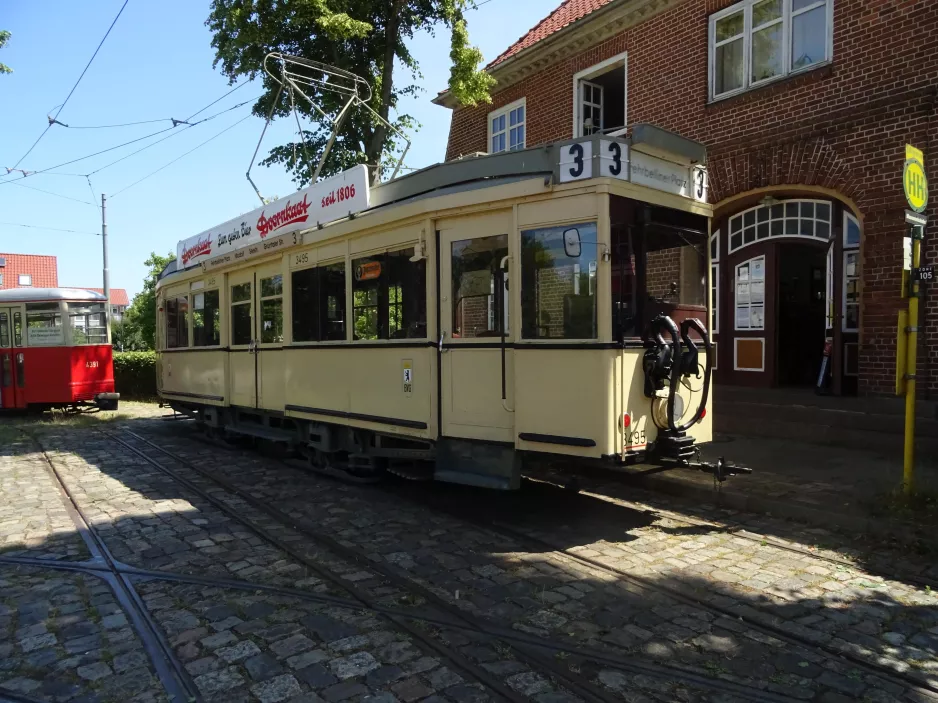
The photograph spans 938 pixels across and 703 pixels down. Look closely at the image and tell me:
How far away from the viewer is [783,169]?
9.92 m

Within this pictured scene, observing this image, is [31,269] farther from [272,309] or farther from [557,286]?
[557,286]

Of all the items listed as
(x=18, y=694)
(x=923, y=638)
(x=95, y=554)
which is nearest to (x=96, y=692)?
(x=18, y=694)

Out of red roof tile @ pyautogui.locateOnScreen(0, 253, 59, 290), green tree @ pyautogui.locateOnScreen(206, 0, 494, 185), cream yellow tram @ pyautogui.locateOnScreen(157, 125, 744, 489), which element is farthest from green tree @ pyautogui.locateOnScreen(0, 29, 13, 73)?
red roof tile @ pyautogui.locateOnScreen(0, 253, 59, 290)

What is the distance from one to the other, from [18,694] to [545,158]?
4.87 meters

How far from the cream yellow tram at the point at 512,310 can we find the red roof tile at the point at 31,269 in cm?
5663

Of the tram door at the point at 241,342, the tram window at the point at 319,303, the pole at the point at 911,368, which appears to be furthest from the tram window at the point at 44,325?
the pole at the point at 911,368

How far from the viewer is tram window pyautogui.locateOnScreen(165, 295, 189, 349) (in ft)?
38.2

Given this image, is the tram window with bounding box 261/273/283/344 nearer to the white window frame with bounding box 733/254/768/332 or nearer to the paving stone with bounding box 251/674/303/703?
the paving stone with bounding box 251/674/303/703

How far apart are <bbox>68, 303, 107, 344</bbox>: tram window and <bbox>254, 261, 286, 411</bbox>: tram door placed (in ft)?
28.6

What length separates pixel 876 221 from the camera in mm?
8828

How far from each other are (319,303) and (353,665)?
197 inches

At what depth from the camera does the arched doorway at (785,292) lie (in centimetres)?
968

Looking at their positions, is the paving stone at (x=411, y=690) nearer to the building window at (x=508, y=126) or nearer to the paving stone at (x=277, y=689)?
the paving stone at (x=277, y=689)

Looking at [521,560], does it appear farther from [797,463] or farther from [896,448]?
[896,448]
